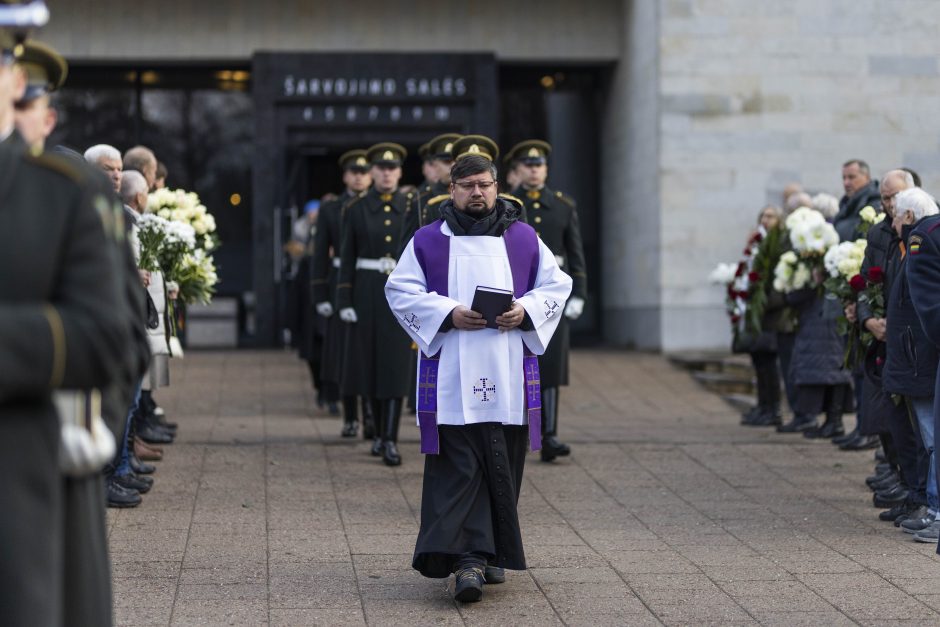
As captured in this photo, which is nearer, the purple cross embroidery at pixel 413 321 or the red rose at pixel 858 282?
the purple cross embroidery at pixel 413 321

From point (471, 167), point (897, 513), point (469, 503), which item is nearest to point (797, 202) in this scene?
point (897, 513)

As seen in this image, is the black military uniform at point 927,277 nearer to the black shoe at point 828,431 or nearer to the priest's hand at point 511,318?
the priest's hand at point 511,318

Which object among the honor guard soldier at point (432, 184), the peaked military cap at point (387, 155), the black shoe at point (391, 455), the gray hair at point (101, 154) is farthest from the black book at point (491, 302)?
the peaked military cap at point (387, 155)

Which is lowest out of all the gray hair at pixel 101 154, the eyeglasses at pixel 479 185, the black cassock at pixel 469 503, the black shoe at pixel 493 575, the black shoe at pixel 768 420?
the black shoe at pixel 768 420

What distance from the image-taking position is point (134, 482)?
878 cm

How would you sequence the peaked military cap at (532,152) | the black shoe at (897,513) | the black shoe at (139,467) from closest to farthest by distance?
1. the black shoe at (897,513)
2. the black shoe at (139,467)
3. the peaked military cap at (532,152)

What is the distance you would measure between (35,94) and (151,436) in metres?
7.71

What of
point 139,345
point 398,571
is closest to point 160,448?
point 398,571

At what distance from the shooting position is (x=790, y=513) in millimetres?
8602

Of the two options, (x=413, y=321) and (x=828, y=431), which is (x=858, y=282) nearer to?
(x=828, y=431)

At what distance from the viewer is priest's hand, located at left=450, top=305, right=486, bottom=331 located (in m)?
6.50

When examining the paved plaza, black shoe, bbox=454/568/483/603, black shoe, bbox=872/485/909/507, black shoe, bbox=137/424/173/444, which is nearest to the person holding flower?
the paved plaza

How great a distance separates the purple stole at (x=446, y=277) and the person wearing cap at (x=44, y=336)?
3.55 meters

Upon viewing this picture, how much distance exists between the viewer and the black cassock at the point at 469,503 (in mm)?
6383
